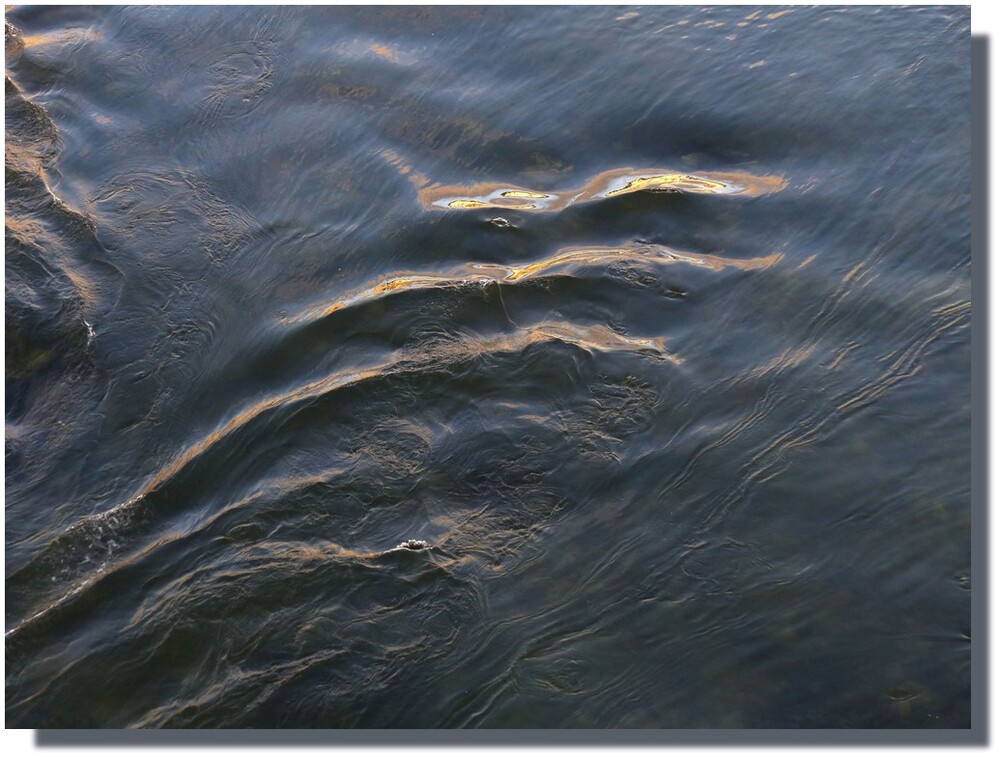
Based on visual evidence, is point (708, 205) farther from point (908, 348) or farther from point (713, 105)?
point (908, 348)

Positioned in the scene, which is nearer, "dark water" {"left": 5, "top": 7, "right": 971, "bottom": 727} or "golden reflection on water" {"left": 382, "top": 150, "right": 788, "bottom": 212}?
"dark water" {"left": 5, "top": 7, "right": 971, "bottom": 727}

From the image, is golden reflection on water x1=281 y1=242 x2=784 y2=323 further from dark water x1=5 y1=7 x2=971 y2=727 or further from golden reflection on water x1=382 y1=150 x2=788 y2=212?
golden reflection on water x1=382 y1=150 x2=788 y2=212

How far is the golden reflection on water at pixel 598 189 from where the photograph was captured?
517 centimetres

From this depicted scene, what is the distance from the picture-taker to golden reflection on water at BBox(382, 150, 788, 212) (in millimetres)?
5172

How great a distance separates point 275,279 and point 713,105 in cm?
278

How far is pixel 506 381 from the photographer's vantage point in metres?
4.43

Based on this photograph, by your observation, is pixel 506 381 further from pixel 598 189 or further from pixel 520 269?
pixel 598 189

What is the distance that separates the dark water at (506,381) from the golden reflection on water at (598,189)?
0.09 feet

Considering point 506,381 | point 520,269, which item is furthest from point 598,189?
point 506,381

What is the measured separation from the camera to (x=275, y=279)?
517cm

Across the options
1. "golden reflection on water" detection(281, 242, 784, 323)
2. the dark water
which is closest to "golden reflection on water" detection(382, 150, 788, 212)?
the dark water

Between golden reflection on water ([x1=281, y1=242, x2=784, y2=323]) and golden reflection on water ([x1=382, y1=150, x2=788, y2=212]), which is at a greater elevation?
golden reflection on water ([x1=382, y1=150, x2=788, y2=212])

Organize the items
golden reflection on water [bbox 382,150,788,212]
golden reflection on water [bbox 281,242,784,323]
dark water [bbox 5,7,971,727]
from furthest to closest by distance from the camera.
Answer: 1. golden reflection on water [bbox 382,150,788,212]
2. golden reflection on water [bbox 281,242,784,323]
3. dark water [bbox 5,7,971,727]

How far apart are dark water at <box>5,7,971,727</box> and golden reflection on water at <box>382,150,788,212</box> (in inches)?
1.0
